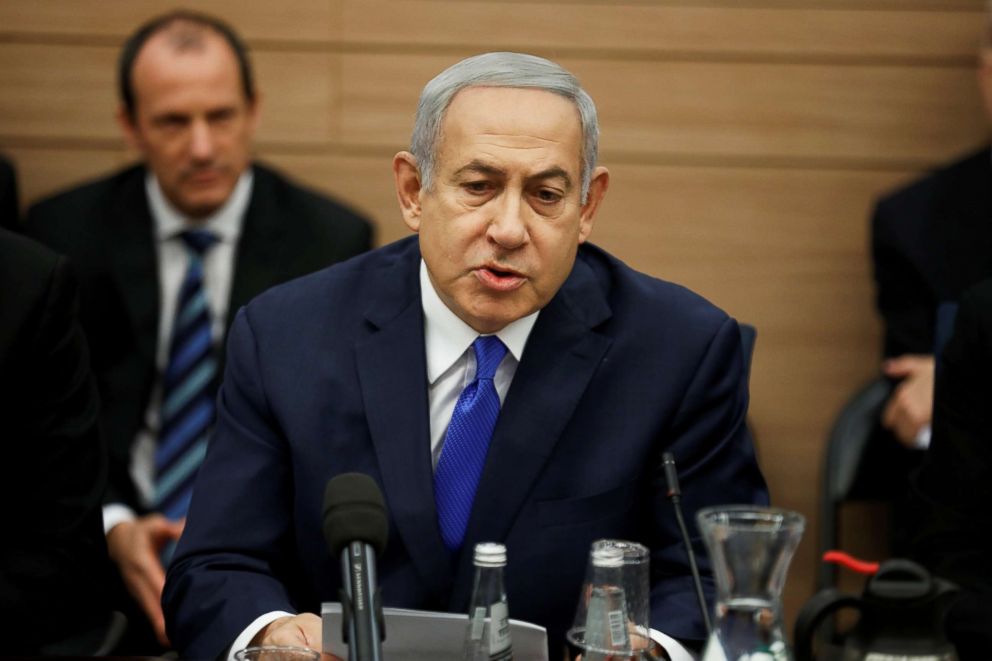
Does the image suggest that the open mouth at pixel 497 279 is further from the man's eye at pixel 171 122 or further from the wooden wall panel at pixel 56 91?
the wooden wall panel at pixel 56 91

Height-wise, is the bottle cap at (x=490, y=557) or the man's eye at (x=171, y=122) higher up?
the man's eye at (x=171, y=122)

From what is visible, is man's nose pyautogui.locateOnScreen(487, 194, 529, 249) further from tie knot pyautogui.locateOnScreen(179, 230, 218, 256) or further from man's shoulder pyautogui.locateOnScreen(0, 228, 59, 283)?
tie knot pyautogui.locateOnScreen(179, 230, 218, 256)

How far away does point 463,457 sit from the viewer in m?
2.32

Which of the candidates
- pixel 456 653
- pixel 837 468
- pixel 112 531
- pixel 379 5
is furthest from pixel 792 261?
pixel 456 653

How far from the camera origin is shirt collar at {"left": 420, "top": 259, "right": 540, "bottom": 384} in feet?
7.92

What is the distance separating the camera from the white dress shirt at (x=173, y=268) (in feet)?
12.7

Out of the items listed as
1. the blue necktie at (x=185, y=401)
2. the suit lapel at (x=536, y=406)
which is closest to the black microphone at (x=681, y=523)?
the suit lapel at (x=536, y=406)

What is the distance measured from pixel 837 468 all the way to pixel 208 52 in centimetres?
204

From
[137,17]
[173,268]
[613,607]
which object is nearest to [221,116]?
[173,268]

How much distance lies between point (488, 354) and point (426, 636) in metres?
0.67

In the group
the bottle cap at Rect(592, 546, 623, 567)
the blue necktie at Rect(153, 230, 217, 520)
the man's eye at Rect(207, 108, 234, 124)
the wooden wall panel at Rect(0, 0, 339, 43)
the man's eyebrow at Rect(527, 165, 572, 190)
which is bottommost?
the blue necktie at Rect(153, 230, 217, 520)

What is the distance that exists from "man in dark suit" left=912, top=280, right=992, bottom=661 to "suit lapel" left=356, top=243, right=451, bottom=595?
0.92 m

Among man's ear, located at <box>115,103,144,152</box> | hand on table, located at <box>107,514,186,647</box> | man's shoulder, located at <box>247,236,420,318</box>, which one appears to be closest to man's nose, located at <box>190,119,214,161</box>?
man's ear, located at <box>115,103,144,152</box>

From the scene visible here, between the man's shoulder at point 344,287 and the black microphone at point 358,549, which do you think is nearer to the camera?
the black microphone at point 358,549
